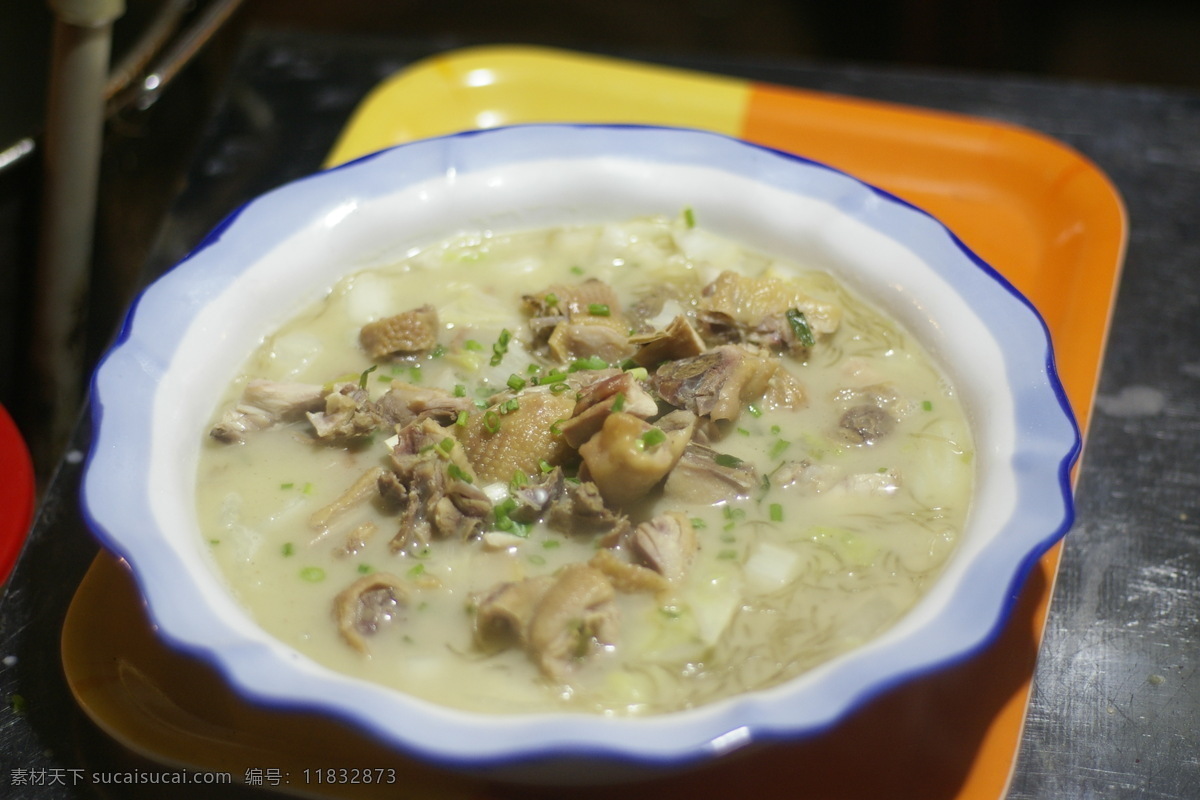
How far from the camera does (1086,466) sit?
2.68 m

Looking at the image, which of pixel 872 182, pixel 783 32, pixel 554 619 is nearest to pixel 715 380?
pixel 554 619

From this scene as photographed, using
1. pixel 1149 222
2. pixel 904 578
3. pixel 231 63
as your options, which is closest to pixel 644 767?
pixel 904 578

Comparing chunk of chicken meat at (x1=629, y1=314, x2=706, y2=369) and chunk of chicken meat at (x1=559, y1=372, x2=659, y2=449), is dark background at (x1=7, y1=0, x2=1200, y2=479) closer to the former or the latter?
chunk of chicken meat at (x1=629, y1=314, x2=706, y2=369)

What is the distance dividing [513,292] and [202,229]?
1.23 meters

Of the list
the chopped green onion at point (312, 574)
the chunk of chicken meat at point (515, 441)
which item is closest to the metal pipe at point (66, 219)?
the chopped green onion at point (312, 574)

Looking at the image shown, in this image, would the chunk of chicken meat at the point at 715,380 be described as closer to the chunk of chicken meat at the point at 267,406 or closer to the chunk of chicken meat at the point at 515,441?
the chunk of chicken meat at the point at 515,441

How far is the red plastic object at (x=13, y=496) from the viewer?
212cm

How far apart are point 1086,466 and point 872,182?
Result: 1.22m

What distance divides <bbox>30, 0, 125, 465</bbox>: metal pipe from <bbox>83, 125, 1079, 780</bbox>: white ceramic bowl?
674mm

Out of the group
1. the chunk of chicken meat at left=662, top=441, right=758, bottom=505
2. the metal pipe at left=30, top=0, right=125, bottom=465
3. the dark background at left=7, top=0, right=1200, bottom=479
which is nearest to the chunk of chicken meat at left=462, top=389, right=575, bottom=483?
the chunk of chicken meat at left=662, top=441, right=758, bottom=505

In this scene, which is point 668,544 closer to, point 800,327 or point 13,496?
point 800,327

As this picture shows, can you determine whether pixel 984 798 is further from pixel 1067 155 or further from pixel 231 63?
pixel 231 63

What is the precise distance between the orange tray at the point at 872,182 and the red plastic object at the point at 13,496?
0.18 meters

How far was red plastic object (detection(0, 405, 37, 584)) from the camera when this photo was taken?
2123 millimetres
